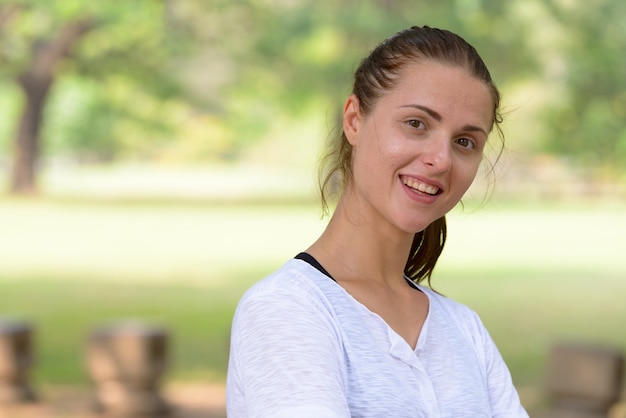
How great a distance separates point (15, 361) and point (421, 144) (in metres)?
5.62

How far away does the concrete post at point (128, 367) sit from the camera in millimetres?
6215

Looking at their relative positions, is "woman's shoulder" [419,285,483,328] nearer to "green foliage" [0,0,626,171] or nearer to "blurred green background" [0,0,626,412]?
"blurred green background" [0,0,626,412]

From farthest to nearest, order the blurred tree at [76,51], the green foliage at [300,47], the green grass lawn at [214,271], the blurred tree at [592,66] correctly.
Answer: the blurred tree at [592,66], the blurred tree at [76,51], the green foliage at [300,47], the green grass lawn at [214,271]

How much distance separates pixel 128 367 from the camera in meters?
6.29

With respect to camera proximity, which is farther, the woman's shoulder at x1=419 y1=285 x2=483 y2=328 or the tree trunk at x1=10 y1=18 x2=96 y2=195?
the tree trunk at x1=10 y1=18 x2=96 y2=195

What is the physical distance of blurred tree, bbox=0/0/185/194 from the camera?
1420cm

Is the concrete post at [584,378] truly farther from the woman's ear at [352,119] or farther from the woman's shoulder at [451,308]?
the woman's ear at [352,119]

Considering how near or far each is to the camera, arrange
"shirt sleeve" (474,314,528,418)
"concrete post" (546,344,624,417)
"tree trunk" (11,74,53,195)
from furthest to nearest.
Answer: "tree trunk" (11,74,53,195), "concrete post" (546,344,624,417), "shirt sleeve" (474,314,528,418)

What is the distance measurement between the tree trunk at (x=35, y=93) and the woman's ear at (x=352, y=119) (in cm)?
1390

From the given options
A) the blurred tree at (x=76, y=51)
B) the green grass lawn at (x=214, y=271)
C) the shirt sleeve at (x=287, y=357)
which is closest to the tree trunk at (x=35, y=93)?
the blurred tree at (x=76, y=51)

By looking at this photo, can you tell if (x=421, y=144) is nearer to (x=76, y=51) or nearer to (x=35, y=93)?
(x=76, y=51)

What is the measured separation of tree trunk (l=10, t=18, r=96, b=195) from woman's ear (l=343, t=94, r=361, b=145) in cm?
1390

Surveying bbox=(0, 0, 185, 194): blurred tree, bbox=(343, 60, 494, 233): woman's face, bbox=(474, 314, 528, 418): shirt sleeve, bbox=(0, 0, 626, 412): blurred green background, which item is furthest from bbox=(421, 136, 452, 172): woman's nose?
bbox=(0, 0, 185, 194): blurred tree

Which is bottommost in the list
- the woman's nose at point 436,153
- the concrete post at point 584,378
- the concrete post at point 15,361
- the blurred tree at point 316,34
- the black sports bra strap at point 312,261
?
the concrete post at point 15,361
